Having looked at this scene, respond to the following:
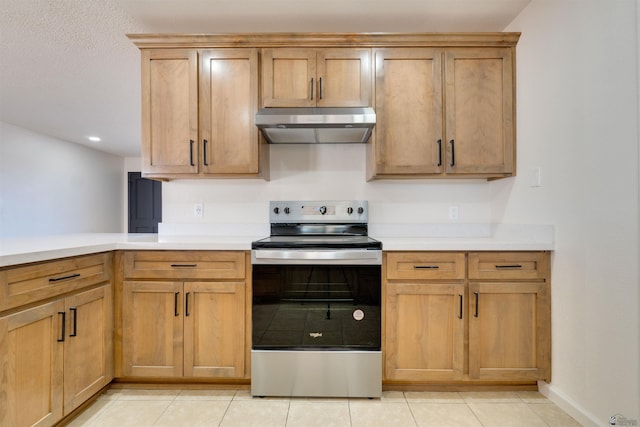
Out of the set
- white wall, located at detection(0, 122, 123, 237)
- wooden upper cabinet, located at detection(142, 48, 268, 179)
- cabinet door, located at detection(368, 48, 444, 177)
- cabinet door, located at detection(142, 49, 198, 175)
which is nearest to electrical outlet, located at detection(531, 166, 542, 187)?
cabinet door, located at detection(368, 48, 444, 177)

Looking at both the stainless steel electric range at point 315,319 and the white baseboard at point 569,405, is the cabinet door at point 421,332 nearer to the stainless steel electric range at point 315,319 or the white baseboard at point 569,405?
the stainless steel electric range at point 315,319

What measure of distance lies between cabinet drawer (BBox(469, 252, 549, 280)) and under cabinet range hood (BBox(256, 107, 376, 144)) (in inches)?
41.4

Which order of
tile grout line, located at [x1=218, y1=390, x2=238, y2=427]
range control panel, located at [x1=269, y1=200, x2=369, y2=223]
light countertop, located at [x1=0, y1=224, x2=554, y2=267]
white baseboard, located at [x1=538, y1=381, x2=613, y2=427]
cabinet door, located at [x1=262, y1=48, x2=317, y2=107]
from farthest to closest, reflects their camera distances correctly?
range control panel, located at [x1=269, y1=200, x2=369, y2=223], cabinet door, located at [x1=262, y1=48, x2=317, y2=107], tile grout line, located at [x1=218, y1=390, x2=238, y2=427], white baseboard, located at [x1=538, y1=381, x2=613, y2=427], light countertop, located at [x1=0, y1=224, x2=554, y2=267]

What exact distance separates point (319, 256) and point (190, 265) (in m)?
0.77

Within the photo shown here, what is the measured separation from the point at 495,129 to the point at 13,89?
4635 mm

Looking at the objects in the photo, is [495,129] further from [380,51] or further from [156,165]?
[156,165]

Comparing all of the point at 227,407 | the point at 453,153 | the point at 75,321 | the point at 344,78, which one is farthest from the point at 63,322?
the point at 453,153

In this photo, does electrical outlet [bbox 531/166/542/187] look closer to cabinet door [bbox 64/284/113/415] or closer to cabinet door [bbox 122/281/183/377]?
cabinet door [bbox 122/281/183/377]

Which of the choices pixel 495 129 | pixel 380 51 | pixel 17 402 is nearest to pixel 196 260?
pixel 17 402

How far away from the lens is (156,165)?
86.8 inches

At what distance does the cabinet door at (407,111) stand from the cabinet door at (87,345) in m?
1.85

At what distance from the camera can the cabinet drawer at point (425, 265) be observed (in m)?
1.89

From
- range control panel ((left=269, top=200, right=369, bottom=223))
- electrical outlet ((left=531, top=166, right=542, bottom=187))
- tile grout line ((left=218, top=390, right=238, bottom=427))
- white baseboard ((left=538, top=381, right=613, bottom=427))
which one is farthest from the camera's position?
range control panel ((left=269, top=200, right=369, bottom=223))

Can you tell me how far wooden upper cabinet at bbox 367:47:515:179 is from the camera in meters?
2.18
